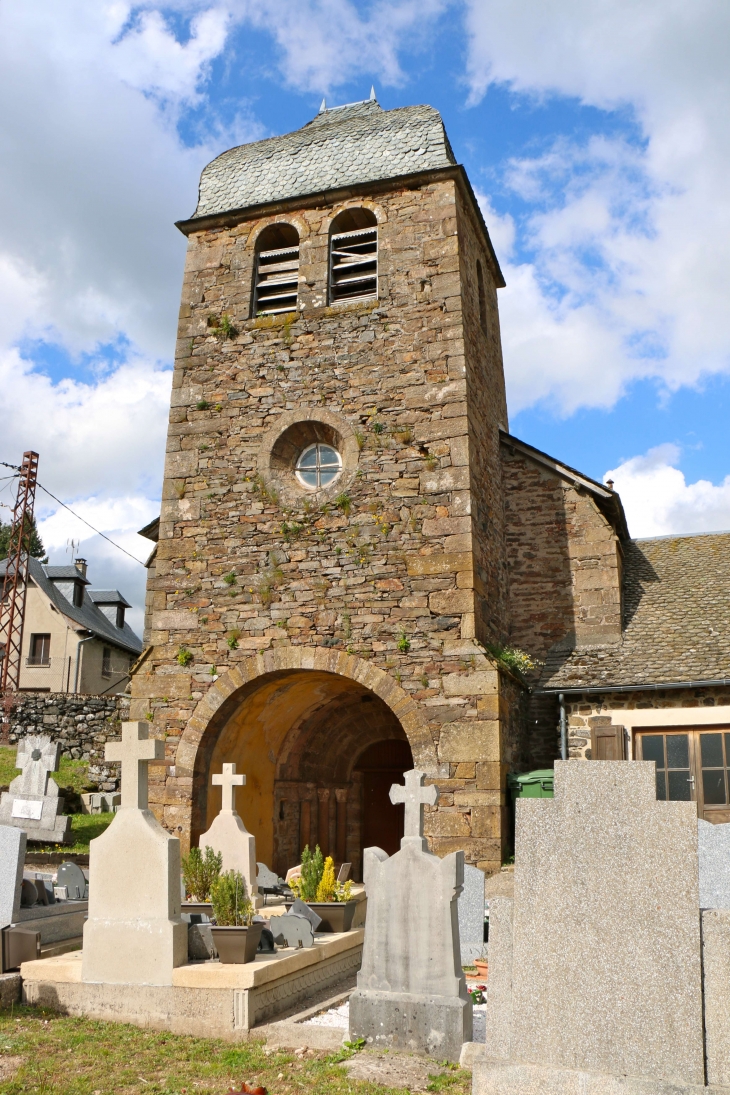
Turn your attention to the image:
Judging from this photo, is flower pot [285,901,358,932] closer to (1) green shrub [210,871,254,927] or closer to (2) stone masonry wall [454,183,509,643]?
(1) green shrub [210,871,254,927]

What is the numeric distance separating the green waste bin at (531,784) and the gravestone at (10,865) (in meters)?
6.30

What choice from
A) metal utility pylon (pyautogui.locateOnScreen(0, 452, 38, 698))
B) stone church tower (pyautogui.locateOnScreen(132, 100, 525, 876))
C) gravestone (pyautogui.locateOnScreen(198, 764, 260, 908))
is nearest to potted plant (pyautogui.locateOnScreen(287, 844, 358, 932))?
gravestone (pyautogui.locateOnScreen(198, 764, 260, 908))

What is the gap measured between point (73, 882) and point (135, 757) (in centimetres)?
275

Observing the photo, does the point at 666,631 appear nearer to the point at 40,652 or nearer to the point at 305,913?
the point at 305,913

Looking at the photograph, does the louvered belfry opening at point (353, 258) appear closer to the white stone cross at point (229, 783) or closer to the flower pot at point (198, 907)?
the white stone cross at point (229, 783)

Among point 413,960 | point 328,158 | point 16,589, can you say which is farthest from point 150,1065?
point 16,589

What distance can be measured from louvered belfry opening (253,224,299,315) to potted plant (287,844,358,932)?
871cm

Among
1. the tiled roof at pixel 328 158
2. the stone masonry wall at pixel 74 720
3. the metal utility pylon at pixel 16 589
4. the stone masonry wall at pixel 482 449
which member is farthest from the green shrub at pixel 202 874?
the metal utility pylon at pixel 16 589

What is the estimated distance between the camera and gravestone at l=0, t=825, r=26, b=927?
7113 mm

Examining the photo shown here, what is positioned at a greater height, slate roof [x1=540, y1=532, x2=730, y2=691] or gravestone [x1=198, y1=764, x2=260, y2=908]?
slate roof [x1=540, y1=532, x2=730, y2=691]

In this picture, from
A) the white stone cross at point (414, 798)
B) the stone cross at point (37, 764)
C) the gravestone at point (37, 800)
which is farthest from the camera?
the stone cross at point (37, 764)

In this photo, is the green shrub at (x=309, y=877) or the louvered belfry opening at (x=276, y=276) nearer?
the green shrub at (x=309, y=877)

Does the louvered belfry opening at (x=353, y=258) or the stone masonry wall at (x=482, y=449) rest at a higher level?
the louvered belfry opening at (x=353, y=258)

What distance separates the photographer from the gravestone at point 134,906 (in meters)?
6.32
